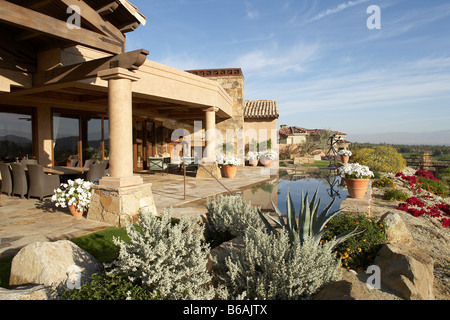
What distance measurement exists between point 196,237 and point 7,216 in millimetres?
4399

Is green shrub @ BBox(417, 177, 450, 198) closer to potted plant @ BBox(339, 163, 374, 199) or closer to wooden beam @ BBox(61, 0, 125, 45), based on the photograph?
potted plant @ BBox(339, 163, 374, 199)

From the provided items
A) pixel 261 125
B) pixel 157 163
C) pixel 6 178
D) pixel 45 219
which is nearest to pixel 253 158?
pixel 261 125

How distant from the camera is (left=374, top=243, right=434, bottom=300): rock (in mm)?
2592

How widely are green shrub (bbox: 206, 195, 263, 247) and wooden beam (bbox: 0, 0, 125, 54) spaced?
332 cm

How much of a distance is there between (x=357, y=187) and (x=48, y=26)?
641 centimetres

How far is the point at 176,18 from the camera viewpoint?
34.8ft

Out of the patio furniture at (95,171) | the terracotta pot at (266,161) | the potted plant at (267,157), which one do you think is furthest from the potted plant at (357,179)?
the terracotta pot at (266,161)

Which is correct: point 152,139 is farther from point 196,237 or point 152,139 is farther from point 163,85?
point 196,237

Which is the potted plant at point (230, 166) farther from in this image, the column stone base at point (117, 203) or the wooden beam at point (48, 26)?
the wooden beam at point (48, 26)

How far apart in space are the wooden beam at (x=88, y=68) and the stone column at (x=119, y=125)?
16 cm

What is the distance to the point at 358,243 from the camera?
341 cm

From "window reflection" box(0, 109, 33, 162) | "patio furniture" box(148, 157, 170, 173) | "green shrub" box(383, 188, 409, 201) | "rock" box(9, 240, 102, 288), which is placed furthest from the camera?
"patio furniture" box(148, 157, 170, 173)

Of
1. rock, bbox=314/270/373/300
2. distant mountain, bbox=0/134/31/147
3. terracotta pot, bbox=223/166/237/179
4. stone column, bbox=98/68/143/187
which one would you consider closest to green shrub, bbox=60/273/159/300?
rock, bbox=314/270/373/300

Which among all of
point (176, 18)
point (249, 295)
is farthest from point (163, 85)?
point (249, 295)
